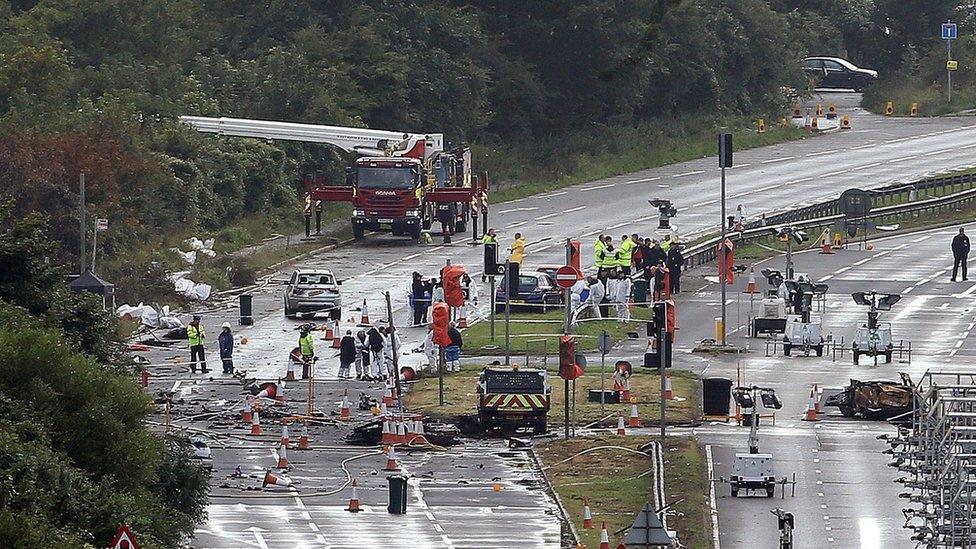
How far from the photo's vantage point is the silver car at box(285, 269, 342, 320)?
58625mm

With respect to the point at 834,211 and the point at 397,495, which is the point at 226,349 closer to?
the point at 397,495

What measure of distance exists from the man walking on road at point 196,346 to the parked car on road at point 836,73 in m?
67.5

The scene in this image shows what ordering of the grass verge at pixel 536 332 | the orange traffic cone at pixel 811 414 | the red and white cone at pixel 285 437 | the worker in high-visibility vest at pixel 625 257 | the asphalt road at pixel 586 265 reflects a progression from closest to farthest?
the asphalt road at pixel 586 265
the red and white cone at pixel 285 437
the orange traffic cone at pixel 811 414
the grass verge at pixel 536 332
the worker in high-visibility vest at pixel 625 257

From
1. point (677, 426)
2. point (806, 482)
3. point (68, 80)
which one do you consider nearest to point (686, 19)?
point (68, 80)

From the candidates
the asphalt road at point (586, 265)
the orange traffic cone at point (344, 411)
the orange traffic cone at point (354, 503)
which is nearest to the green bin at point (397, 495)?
the asphalt road at point (586, 265)

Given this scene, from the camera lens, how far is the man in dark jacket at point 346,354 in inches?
1960

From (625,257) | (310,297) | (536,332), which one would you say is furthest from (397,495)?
(625,257)

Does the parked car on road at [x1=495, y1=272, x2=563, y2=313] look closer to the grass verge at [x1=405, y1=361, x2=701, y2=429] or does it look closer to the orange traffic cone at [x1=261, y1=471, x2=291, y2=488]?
the grass verge at [x1=405, y1=361, x2=701, y2=429]

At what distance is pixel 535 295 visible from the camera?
194ft

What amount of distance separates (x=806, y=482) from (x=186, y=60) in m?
52.5

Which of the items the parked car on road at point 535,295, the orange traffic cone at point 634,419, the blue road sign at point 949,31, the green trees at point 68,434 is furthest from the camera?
the blue road sign at point 949,31

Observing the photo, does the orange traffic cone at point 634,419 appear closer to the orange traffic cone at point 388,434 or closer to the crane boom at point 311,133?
the orange traffic cone at point 388,434

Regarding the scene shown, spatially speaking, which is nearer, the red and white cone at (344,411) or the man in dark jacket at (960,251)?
the red and white cone at (344,411)

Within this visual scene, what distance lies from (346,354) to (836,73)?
69433 millimetres
